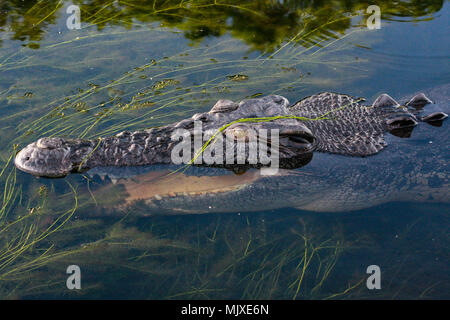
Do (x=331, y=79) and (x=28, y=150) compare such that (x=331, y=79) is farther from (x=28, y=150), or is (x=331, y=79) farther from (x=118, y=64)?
(x=28, y=150)

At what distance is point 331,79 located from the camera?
519cm

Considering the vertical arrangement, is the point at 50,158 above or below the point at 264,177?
above

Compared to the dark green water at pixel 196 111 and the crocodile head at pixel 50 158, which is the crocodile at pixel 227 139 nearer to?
the crocodile head at pixel 50 158

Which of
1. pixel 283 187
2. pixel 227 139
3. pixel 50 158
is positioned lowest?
pixel 283 187

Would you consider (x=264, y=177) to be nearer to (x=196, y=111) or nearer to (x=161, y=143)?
(x=161, y=143)

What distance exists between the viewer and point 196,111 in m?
4.70

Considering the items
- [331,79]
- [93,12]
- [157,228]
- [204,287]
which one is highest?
[93,12]

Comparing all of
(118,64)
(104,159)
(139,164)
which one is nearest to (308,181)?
(139,164)

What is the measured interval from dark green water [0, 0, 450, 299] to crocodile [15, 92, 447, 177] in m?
0.23

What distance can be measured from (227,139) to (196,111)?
110 centimetres

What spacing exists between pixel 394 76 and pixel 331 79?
32.6 inches

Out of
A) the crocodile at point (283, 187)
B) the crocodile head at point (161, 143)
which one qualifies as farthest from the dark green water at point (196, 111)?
the crocodile head at point (161, 143)

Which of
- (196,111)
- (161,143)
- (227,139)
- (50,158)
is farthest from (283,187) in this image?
(50,158)

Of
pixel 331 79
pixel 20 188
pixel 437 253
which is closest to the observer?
pixel 437 253
